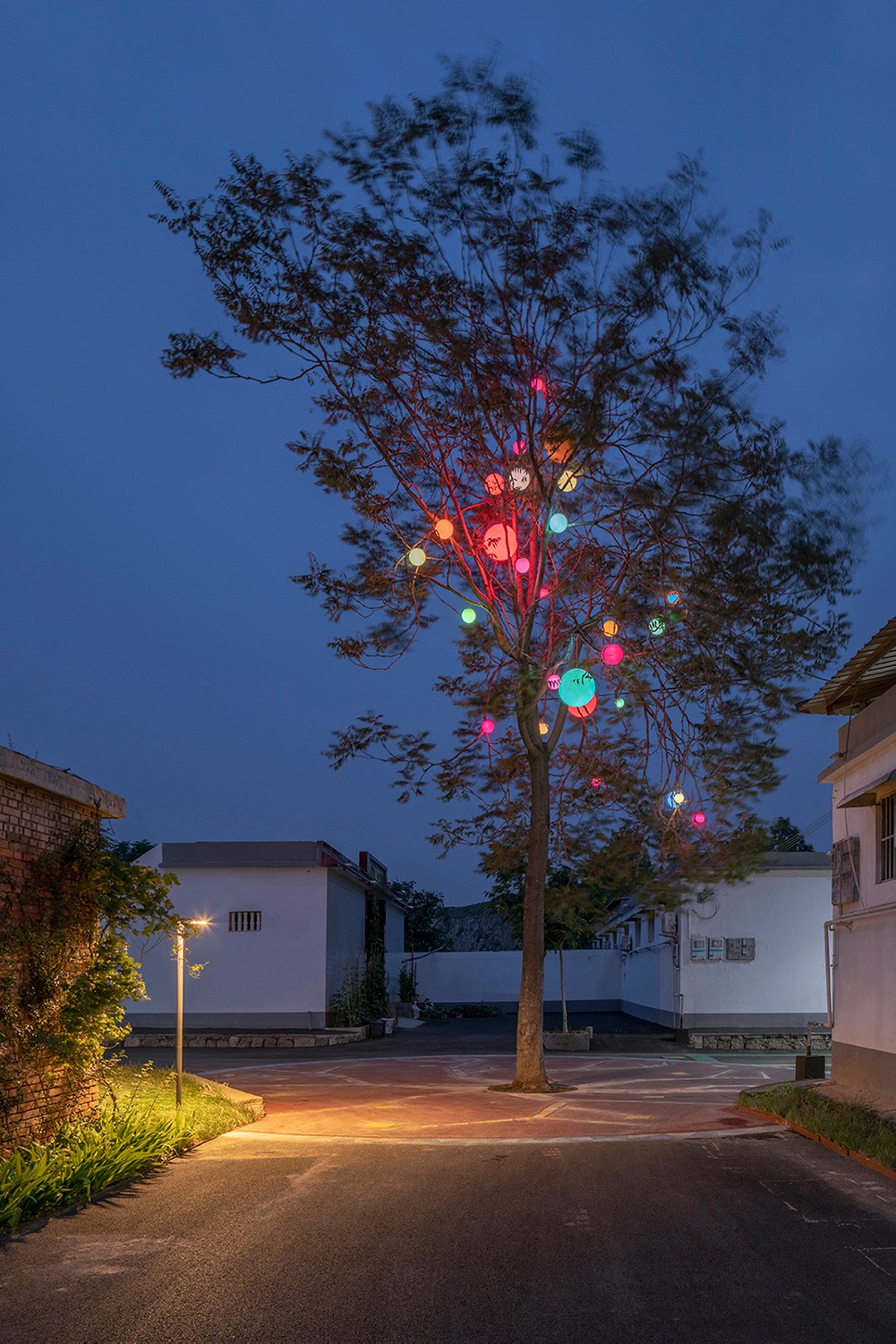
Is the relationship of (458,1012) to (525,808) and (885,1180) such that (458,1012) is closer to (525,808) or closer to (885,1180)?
(525,808)

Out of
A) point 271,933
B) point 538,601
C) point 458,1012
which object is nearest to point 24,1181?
point 538,601

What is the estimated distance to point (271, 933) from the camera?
29891 mm

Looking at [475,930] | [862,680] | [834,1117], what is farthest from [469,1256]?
[475,930]

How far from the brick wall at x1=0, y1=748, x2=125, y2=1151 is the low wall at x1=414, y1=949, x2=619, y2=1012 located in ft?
112

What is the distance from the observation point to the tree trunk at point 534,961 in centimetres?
1905

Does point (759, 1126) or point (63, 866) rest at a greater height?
point (63, 866)

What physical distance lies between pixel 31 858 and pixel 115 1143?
265 cm

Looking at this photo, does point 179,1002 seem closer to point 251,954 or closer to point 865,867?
point 865,867

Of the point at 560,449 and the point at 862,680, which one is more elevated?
the point at 560,449

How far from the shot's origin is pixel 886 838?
599 inches

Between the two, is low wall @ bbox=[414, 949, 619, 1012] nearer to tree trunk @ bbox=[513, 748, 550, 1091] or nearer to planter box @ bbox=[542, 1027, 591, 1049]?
planter box @ bbox=[542, 1027, 591, 1049]

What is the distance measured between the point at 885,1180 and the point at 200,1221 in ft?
18.8

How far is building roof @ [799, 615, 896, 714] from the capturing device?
46.1 feet

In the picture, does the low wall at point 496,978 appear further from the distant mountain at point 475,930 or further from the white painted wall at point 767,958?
the distant mountain at point 475,930
